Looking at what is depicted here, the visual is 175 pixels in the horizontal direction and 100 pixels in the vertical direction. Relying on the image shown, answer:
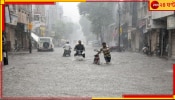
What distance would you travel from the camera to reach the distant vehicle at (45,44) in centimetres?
3881

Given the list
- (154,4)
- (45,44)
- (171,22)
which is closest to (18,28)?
(45,44)

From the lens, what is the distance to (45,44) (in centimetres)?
3984

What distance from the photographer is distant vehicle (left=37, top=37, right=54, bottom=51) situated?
3881cm

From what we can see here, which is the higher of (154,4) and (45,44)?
(154,4)

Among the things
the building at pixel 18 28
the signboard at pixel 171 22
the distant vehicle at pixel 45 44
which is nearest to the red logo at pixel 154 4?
the signboard at pixel 171 22

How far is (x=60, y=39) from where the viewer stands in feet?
185

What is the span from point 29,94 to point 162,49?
21.9 m

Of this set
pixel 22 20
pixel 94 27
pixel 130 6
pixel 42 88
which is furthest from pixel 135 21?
pixel 42 88

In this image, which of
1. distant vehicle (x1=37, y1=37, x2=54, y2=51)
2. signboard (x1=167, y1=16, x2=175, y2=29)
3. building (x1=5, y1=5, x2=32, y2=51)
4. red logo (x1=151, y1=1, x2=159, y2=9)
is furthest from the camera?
distant vehicle (x1=37, y1=37, x2=54, y2=51)

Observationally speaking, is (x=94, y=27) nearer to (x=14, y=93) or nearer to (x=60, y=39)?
(x=14, y=93)

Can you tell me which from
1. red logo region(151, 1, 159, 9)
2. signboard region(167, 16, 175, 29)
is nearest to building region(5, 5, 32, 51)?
signboard region(167, 16, 175, 29)

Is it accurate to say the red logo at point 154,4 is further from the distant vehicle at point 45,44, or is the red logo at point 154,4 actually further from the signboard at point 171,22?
the distant vehicle at point 45,44

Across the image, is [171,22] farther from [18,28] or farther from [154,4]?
[154,4]

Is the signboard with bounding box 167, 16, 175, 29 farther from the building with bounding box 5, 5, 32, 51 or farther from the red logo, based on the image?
the red logo
